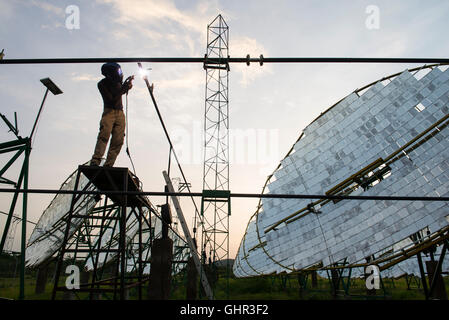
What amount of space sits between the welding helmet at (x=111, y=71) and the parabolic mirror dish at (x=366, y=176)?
9913mm

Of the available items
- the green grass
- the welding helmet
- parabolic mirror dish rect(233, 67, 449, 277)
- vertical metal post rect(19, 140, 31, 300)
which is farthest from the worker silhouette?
the green grass

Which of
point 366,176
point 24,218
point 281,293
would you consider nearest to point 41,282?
point 281,293

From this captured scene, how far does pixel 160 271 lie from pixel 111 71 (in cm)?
580

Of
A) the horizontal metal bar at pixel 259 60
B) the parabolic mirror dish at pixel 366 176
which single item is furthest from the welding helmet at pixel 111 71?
the parabolic mirror dish at pixel 366 176

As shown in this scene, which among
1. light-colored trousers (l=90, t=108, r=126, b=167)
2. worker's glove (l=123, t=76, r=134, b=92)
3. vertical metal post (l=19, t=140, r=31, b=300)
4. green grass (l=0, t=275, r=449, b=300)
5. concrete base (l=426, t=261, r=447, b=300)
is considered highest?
worker's glove (l=123, t=76, r=134, b=92)

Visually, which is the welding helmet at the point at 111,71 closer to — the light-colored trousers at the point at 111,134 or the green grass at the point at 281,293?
the light-colored trousers at the point at 111,134

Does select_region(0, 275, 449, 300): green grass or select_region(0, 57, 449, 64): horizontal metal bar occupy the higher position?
select_region(0, 57, 449, 64): horizontal metal bar

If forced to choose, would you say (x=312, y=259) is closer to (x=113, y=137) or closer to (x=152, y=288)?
(x=152, y=288)

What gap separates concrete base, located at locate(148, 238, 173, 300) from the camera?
29.0 ft

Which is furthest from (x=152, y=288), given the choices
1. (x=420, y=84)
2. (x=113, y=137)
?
(x=420, y=84)

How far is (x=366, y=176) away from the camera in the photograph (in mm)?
13047

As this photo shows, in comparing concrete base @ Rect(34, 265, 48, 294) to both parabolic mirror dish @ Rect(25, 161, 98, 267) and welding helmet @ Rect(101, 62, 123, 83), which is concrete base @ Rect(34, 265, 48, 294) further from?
welding helmet @ Rect(101, 62, 123, 83)
